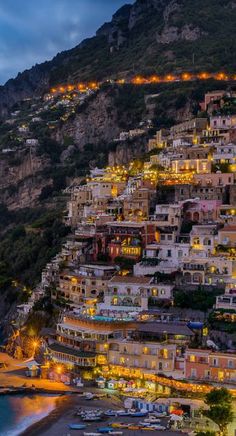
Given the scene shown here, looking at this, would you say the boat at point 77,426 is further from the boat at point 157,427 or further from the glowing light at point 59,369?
the glowing light at point 59,369

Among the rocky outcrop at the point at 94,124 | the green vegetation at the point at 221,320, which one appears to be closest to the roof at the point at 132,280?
the green vegetation at the point at 221,320

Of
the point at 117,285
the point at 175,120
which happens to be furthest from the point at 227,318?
the point at 175,120

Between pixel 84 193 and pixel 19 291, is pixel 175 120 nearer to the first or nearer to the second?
pixel 84 193

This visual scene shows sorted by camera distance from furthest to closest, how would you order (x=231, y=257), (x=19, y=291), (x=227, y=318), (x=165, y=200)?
(x=19, y=291) < (x=165, y=200) < (x=231, y=257) < (x=227, y=318)

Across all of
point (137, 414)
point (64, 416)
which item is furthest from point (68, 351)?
point (137, 414)

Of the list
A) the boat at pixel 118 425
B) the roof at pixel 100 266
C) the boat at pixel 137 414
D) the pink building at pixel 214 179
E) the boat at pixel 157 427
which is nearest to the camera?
the boat at pixel 157 427

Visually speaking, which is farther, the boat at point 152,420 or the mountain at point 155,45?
the mountain at point 155,45
